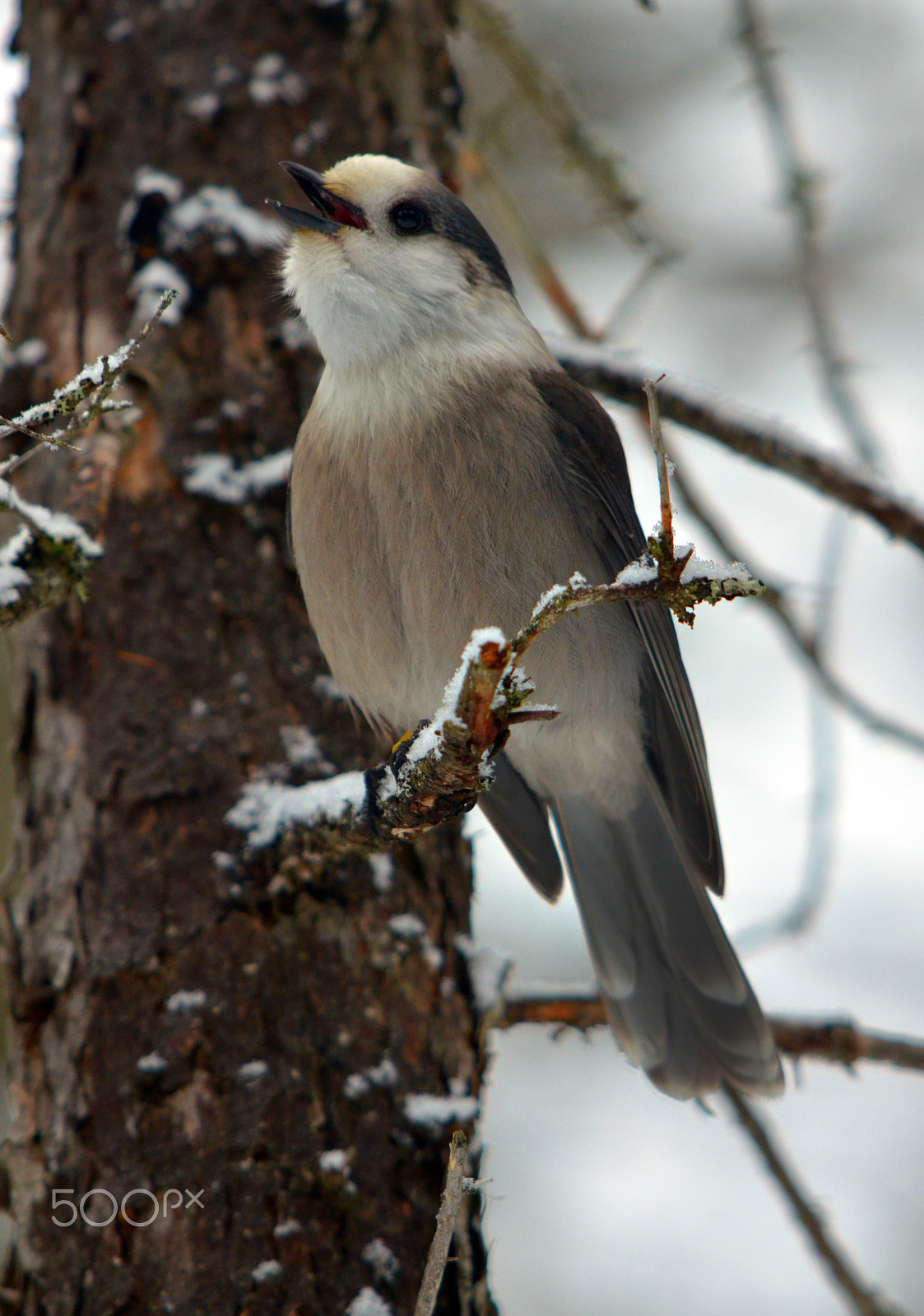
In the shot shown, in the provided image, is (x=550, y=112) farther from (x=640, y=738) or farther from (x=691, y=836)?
(x=691, y=836)

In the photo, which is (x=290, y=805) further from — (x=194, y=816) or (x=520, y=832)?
(x=520, y=832)

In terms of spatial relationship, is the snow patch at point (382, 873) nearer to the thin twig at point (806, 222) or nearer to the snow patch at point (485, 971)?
the snow patch at point (485, 971)

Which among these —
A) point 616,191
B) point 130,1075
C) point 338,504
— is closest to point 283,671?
point 338,504

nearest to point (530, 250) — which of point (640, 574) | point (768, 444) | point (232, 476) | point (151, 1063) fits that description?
point (768, 444)

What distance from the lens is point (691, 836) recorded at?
250cm

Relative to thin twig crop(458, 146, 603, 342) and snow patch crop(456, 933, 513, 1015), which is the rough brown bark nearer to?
snow patch crop(456, 933, 513, 1015)

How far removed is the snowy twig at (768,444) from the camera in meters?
2.26

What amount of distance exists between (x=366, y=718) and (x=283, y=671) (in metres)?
0.20

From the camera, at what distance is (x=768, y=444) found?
2.32 m


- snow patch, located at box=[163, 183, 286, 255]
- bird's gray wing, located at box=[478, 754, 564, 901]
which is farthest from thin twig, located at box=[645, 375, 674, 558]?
snow patch, located at box=[163, 183, 286, 255]

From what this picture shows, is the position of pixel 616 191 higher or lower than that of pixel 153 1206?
higher

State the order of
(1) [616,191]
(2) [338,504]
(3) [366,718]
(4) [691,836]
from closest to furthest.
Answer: (2) [338,504] → (3) [366,718] → (4) [691,836] → (1) [616,191]

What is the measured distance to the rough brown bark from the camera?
1788 mm

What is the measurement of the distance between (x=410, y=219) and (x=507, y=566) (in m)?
0.80
